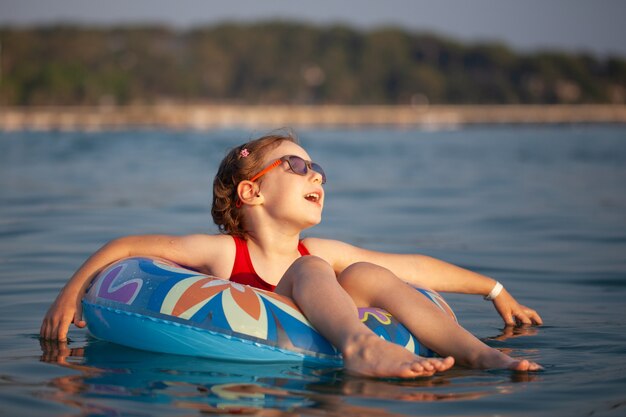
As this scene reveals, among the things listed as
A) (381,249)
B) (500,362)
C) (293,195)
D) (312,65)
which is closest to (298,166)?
(293,195)

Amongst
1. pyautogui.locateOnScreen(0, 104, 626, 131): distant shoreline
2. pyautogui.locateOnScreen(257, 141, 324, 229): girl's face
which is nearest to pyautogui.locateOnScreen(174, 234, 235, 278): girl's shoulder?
pyautogui.locateOnScreen(257, 141, 324, 229): girl's face

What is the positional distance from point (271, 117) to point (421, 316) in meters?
99.7

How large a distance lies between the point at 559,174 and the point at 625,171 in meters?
1.67

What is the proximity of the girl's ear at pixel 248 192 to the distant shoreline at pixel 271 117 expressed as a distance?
6872 cm

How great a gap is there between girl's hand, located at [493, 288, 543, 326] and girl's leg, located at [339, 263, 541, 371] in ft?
2.70

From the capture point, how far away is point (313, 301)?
150 inches

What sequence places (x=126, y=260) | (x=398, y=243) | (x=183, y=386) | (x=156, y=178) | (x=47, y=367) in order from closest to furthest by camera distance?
(x=183, y=386)
(x=47, y=367)
(x=126, y=260)
(x=398, y=243)
(x=156, y=178)

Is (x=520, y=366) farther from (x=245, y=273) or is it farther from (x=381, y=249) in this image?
(x=381, y=249)

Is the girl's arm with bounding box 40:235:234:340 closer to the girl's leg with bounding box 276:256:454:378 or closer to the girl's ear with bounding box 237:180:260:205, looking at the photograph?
the girl's ear with bounding box 237:180:260:205

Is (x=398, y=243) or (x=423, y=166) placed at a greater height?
(x=423, y=166)

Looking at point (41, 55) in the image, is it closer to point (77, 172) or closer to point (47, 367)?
point (77, 172)

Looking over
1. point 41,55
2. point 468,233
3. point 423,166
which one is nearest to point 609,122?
point 41,55

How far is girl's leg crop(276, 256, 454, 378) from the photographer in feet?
11.8

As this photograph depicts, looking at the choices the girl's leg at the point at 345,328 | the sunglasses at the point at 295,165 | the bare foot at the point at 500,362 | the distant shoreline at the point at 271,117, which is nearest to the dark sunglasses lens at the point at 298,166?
the sunglasses at the point at 295,165
